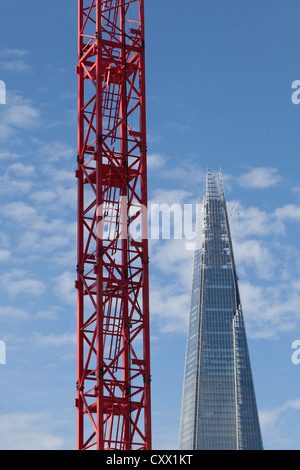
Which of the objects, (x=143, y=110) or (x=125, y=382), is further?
(x=143, y=110)

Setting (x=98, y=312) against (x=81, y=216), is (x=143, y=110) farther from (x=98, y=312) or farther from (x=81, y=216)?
(x=98, y=312)

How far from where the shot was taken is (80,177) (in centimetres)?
5384

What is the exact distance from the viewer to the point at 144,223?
5306 cm

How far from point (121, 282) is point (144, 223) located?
12.0 ft
